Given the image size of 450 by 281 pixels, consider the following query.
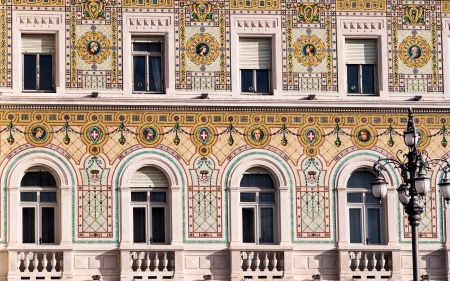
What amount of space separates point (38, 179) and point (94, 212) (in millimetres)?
1802

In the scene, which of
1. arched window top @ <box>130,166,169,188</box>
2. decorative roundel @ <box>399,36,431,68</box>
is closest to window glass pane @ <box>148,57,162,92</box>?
arched window top @ <box>130,166,169,188</box>

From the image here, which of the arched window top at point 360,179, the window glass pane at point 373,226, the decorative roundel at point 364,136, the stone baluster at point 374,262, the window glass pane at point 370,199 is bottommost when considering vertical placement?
the stone baluster at point 374,262

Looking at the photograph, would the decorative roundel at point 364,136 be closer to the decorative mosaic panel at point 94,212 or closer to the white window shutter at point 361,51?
A: the white window shutter at point 361,51

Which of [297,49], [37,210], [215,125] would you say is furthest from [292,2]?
[37,210]

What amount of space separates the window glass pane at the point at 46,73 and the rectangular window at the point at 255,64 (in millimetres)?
5286

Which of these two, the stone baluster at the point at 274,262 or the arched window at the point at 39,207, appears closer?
the arched window at the point at 39,207

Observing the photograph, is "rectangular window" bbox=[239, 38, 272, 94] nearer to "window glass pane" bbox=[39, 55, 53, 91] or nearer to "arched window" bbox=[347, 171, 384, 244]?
"arched window" bbox=[347, 171, 384, 244]

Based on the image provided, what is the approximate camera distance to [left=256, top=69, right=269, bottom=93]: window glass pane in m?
37.6

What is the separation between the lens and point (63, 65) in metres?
36.7

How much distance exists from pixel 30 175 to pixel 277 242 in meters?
7.04

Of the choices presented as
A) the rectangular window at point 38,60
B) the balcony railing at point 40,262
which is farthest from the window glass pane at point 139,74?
the balcony railing at point 40,262

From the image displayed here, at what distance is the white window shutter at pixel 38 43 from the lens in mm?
36938

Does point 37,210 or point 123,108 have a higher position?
point 123,108

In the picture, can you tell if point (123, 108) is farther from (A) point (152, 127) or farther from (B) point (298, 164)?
(B) point (298, 164)
